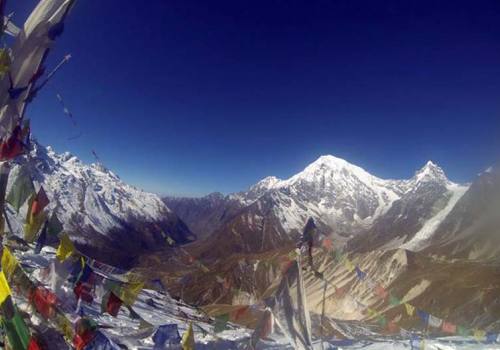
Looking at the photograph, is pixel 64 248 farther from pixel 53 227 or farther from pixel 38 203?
pixel 53 227

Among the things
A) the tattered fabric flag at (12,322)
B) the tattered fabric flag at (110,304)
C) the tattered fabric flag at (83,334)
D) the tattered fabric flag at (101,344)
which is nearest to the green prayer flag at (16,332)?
the tattered fabric flag at (12,322)

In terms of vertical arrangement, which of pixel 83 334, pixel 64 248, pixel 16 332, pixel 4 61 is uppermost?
pixel 4 61

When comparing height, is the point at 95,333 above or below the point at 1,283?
below

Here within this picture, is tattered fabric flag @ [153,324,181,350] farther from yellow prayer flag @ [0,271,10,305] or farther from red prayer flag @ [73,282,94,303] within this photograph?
yellow prayer flag @ [0,271,10,305]

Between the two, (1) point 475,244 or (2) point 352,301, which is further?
(1) point 475,244

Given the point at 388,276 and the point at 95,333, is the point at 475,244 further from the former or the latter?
the point at 95,333

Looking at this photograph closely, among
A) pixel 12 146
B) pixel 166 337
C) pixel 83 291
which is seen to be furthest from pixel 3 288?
pixel 83 291

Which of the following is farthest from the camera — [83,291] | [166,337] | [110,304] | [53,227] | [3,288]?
[53,227]

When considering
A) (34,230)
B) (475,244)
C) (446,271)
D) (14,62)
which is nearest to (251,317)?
(446,271)
